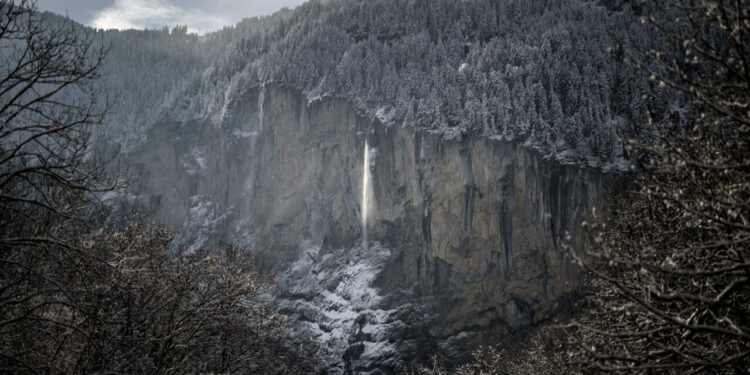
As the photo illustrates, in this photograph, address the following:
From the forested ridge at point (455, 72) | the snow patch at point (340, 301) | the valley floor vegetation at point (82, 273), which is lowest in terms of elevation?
the snow patch at point (340, 301)

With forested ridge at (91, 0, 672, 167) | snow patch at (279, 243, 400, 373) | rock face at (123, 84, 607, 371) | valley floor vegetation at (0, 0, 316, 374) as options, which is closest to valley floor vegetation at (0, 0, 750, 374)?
valley floor vegetation at (0, 0, 316, 374)

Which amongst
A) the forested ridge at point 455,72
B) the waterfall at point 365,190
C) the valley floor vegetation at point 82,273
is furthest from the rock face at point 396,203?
the valley floor vegetation at point 82,273

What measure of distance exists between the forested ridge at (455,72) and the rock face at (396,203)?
3398 millimetres

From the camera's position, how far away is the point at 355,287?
69062mm

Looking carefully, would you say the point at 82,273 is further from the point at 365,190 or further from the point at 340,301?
the point at 365,190

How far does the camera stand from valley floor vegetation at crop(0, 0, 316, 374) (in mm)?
6402

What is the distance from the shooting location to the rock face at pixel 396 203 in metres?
60.0

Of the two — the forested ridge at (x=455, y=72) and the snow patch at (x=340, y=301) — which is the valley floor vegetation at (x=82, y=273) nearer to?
the forested ridge at (x=455, y=72)

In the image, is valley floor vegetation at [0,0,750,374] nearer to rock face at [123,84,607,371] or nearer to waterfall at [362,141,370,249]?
rock face at [123,84,607,371]

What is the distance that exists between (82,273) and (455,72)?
78465mm

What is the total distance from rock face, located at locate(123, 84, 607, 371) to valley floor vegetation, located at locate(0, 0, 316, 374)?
3698cm

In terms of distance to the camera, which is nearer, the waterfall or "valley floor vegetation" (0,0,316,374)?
"valley floor vegetation" (0,0,316,374)

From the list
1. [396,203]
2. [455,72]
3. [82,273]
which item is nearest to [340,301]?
[396,203]

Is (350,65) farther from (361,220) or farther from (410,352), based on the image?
(410,352)
